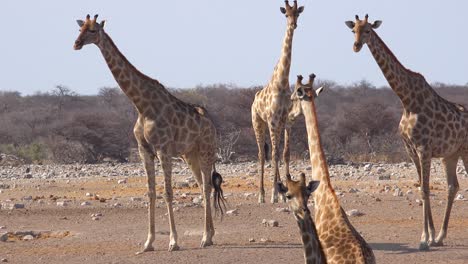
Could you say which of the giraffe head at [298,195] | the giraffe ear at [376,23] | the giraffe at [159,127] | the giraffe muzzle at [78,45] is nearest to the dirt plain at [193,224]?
the giraffe at [159,127]

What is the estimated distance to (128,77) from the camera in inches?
445

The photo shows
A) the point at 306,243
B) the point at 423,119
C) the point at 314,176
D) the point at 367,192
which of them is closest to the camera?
the point at 306,243

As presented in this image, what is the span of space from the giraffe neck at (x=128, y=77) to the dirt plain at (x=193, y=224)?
174cm

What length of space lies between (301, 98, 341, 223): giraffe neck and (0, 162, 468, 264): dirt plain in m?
2.25

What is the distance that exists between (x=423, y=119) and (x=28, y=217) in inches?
244

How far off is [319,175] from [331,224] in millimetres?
738

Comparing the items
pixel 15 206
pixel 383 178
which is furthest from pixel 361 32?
pixel 383 178

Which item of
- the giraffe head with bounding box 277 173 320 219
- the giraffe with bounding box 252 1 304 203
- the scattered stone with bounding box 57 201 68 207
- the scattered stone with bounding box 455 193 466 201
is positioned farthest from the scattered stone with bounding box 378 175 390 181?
the giraffe head with bounding box 277 173 320 219

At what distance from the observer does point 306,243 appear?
20.9 ft

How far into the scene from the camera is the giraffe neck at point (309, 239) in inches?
249

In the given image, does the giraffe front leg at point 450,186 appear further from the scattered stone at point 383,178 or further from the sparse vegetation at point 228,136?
the sparse vegetation at point 228,136

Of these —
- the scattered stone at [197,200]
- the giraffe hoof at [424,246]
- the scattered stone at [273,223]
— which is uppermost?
the scattered stone at [197,200]

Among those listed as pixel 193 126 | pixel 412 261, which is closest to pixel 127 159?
pixel 193 126

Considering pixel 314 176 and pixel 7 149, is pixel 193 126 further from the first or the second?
pixel 7 149
